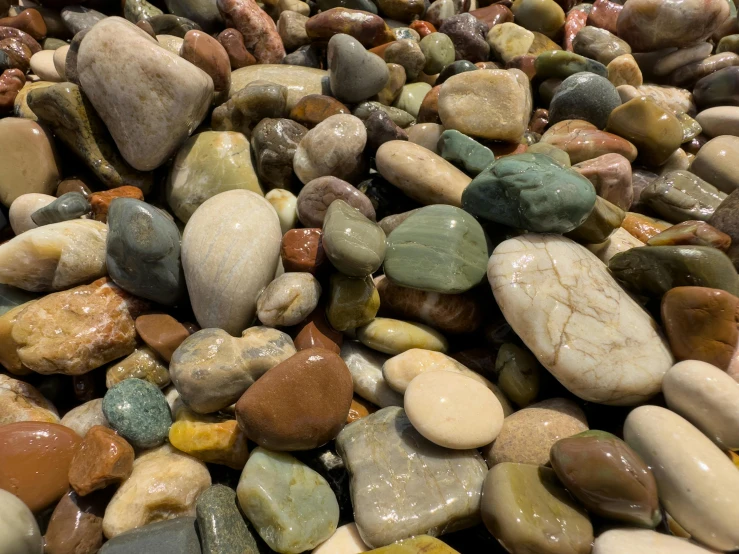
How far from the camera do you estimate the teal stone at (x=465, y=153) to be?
2.95m

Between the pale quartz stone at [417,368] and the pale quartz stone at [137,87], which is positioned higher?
the pale quartz stone at [137,87]

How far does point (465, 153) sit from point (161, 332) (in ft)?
6.37

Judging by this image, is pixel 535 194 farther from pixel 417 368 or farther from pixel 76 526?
pixel 76 526

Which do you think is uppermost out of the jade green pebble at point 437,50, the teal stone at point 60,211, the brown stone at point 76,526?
the jade green pebble at point 437,50

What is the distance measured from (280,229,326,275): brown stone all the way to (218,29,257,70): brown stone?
6.15 ft

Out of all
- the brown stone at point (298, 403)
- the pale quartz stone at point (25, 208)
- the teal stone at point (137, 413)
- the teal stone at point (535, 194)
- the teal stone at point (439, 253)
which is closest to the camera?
the brown stone at point (298, 403)

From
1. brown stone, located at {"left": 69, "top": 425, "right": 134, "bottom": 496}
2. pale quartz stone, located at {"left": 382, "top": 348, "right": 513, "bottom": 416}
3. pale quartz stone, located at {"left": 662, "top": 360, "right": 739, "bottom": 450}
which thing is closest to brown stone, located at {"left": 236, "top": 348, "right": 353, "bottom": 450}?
pale quartz stone, located at {"left": 382, "top": 348, "right": 513, "bottom": 416}

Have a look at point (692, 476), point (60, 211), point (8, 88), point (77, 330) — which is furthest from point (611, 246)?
point (8, 88)

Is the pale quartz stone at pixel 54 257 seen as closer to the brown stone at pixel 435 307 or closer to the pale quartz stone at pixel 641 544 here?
the brown stone at pixel 435 307

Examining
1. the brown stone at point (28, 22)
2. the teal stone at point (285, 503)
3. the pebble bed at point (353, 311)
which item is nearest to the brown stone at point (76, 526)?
the pebble bed at point (353, 311)

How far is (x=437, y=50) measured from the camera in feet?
13.4

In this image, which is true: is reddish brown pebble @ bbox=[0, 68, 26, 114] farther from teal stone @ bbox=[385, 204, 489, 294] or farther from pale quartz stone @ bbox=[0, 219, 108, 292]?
teal stone @ bbox=[385, 204, 489, 294]

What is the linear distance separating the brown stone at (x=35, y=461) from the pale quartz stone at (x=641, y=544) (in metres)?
2.08

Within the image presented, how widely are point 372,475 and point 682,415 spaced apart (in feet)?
4.23
